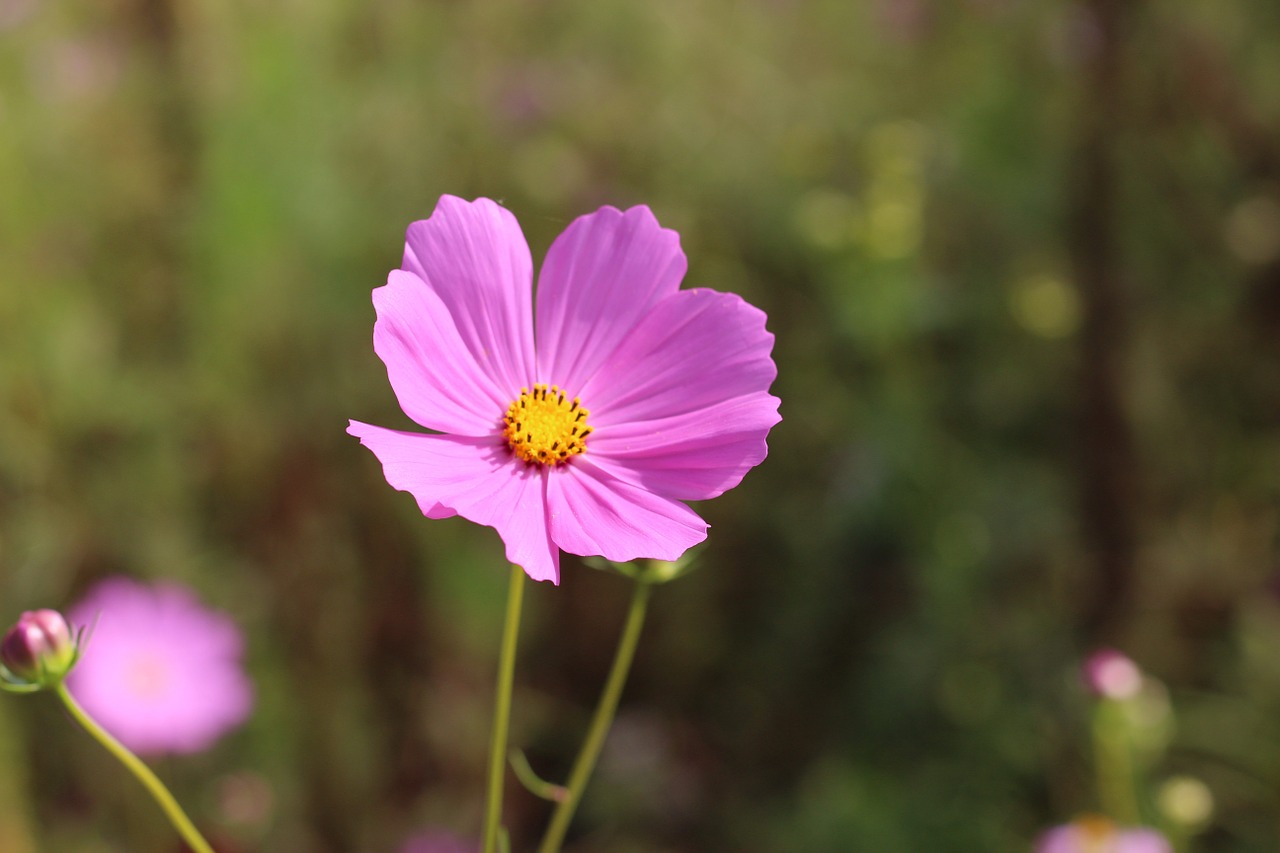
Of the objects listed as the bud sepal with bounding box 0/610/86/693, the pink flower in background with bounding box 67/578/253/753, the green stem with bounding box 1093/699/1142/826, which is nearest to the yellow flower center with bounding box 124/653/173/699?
the pink flower in background with bounding box 67/578/253/753

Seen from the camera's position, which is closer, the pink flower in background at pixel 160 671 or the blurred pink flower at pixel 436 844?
the blurred pink flower at pixel 436 844

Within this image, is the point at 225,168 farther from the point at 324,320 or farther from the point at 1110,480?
the point at 1110,480

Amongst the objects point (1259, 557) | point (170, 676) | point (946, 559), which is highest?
point (1259, 557)

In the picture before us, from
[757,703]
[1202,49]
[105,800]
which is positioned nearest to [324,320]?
[105,800]

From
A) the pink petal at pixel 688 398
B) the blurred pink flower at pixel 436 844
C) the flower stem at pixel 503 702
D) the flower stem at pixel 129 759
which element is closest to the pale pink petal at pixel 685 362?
the pink petal at pixel 688 398

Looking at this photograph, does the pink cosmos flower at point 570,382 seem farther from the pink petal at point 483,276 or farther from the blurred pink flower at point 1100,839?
the blurred pink flower at point 1100,839

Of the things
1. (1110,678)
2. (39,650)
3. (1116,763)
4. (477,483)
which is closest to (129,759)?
(39,650)

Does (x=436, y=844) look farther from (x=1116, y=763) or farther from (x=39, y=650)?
(x=39, y=650)
